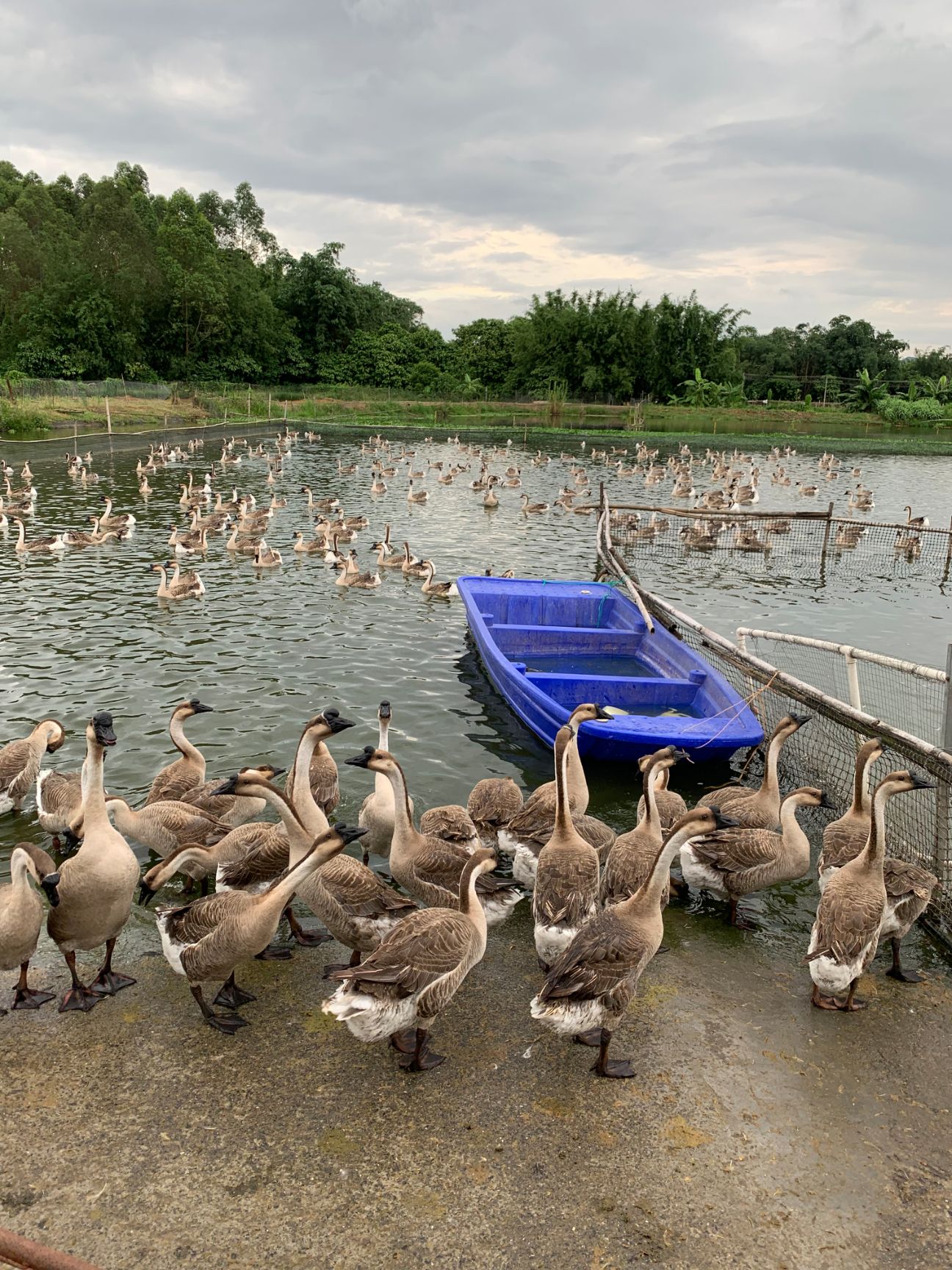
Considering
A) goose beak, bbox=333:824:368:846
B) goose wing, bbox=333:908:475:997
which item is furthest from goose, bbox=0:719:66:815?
goose wing, bbox=333:908:475:997

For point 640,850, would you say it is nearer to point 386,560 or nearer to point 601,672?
point 601,672

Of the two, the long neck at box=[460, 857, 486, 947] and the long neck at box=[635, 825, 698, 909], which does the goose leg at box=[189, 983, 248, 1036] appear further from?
the long neck at box=[635, 825, 698, 909]

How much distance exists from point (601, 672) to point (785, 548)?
16.3 meters

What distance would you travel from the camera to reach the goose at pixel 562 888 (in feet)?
20.6

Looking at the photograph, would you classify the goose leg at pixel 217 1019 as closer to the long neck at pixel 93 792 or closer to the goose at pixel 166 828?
the long neck at pixel 93 792

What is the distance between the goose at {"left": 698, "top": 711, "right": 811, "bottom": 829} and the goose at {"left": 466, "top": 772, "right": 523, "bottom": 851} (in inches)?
72.9

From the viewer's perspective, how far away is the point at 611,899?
7.03 meters

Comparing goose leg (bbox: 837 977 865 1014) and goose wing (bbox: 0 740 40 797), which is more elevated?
goose wing (bbox: 0 740 40 797)

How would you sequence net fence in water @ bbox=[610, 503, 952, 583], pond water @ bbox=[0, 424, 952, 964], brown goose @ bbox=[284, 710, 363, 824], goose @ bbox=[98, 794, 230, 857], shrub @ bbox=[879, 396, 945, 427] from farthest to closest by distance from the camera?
shrub @ bbox=[879, 396, 945, 427] < net fence in water @ bbox=[610, 503, 952, 583] < pond water @ bbox=[0, 424, 952, 964] < brown goose @ bbox=[284, 710, 363, 824] < goose @ bbox=[98, 794, 230, 857]

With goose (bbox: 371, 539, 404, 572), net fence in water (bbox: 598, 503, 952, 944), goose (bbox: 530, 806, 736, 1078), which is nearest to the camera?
goose (bbox: 530, 806, 736, 1078)

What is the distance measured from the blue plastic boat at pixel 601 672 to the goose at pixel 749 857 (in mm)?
2346

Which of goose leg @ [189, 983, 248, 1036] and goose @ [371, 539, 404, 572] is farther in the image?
goose @ [371, 539, 404, 572]

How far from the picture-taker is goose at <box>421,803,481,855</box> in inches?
303

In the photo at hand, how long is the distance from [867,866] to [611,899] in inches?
78.8
